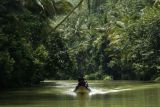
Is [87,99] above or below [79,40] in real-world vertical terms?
below

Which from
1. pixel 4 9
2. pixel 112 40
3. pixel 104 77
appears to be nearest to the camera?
pixel 4 9

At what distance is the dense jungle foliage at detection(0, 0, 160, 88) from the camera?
102ft

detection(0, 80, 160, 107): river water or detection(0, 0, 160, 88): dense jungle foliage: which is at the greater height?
detection(0, 0, 160, 88): dense jungle foliage

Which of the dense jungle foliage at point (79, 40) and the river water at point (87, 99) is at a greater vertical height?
the dense jungle foliage at point (79, 40)

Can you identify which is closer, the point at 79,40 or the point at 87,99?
the point at 87,99

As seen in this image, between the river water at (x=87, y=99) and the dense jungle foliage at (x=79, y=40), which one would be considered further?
the dense jungle foliage at (x=79, y=40)

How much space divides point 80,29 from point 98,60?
839cm

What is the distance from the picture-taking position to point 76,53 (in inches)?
3046

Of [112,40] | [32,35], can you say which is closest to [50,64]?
[32,35]

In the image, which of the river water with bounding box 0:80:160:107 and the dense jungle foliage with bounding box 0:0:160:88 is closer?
the river water with bounding box 0:80:160:107

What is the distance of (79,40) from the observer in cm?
7831

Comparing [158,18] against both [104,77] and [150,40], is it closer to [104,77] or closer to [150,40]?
[150,40]

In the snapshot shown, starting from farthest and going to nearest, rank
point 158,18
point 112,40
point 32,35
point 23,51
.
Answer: point 112,40 → point 158,18 → point 32,35 → point 23,51

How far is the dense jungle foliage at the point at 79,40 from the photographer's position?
1219 inches
